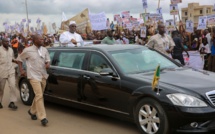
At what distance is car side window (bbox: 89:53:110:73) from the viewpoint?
21.9 ft

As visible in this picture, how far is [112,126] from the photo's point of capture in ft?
21.4

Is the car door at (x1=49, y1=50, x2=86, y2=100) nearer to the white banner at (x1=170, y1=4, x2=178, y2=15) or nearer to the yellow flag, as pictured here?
the yellow flag

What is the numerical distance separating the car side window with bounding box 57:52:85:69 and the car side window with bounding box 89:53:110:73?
321mm

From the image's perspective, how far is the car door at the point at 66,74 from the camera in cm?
714

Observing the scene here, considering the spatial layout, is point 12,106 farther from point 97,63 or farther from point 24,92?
point 97,63

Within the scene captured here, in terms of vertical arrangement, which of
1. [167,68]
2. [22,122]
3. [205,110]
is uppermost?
[167,68]

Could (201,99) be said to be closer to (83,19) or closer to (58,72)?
(58,72)

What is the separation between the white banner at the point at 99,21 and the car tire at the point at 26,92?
8.92 m

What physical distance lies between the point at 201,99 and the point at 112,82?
1.65 m

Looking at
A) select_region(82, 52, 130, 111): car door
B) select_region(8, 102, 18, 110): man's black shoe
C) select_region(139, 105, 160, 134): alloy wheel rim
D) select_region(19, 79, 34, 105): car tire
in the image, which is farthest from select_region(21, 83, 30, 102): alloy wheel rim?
select_region(139, 105, 160, 134): alloy wheel rim

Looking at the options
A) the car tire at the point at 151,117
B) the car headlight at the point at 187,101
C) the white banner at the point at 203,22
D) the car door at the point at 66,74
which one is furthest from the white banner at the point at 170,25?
the car headlight at the point at 187,101

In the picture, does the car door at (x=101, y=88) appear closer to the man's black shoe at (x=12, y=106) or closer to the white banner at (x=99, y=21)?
the man's black shoe at (x=12, y=106)

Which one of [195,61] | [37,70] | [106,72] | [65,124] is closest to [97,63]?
[106,72]

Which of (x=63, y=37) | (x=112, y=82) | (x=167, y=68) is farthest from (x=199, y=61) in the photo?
(x=112, y=82)
